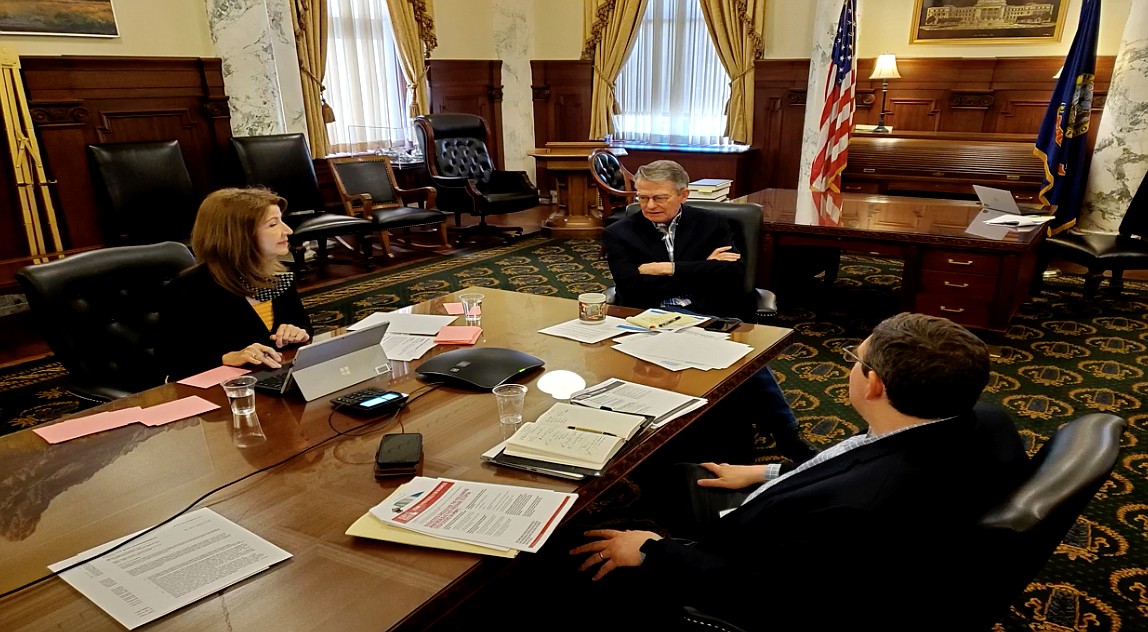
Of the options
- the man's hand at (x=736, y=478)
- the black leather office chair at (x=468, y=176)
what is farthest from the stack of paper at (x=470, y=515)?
the black leather office chair at (x=468, y=176)

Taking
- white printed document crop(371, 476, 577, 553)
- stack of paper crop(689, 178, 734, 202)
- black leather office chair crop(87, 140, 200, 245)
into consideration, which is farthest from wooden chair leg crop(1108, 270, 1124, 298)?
black leather office chair crop(87, 140, 200, 245)

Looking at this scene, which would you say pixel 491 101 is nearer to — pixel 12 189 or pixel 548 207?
pixel 548 207

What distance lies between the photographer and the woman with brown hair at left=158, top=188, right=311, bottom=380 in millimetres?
2178

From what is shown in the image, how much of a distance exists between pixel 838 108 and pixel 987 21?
5.85ft

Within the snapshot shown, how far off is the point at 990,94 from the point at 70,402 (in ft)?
22.6

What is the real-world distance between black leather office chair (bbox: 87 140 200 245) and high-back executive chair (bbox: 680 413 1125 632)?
4.68 m

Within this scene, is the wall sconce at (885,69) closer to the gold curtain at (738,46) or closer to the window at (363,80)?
the gold curtain at (738,46)

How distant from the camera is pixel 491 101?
825 cm

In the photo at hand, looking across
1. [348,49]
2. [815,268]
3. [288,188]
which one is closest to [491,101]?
[348,49]

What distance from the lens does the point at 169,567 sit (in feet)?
3.71

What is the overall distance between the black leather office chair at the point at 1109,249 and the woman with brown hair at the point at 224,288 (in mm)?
4377

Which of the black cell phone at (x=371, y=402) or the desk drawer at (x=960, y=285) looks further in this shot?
the desk drawer at (x=960, y=285)

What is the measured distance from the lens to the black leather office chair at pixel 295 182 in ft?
17.1

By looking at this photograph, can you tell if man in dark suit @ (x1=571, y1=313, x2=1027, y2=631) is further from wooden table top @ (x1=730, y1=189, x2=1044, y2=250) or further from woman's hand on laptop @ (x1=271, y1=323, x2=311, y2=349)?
wooden table top @ (x1=730, y1=189, x2=1044, y2=250)
